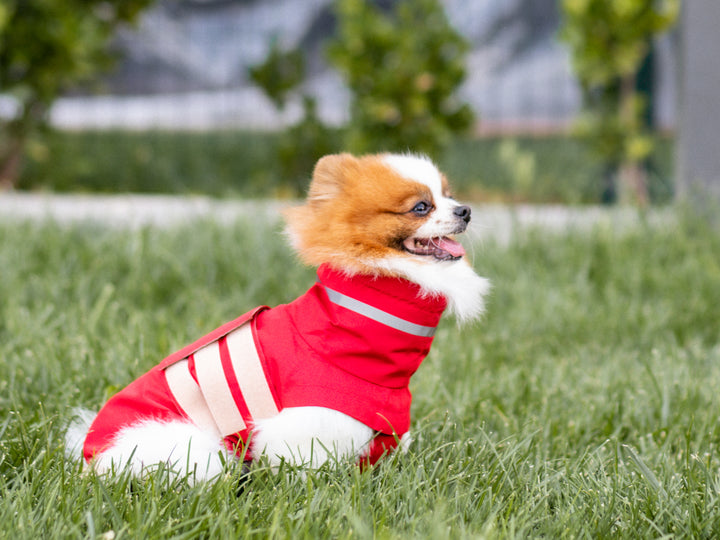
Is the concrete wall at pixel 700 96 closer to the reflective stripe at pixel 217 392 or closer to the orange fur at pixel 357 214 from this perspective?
the orange fur at pixel 357 214

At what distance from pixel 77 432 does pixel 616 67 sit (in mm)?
5864

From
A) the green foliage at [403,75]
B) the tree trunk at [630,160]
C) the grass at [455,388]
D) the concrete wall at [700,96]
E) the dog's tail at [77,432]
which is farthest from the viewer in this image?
the tree trunk at [630,160]

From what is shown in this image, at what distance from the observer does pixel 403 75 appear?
6531 mm

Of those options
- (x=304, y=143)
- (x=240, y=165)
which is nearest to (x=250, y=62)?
(x=240, y=165)

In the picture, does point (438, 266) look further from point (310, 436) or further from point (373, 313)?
point (310, 436)

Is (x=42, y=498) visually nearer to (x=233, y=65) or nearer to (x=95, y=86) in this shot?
(x=95, y=86)

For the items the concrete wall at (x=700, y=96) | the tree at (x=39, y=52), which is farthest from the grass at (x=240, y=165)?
the concrete wall at (x=700, y=96)

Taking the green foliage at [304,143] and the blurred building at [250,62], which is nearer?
the green foliage at [304,143]

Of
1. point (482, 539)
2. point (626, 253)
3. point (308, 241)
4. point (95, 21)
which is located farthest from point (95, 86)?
point (482, 539)

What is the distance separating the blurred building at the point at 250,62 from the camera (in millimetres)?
8766

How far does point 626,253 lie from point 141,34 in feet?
21.9

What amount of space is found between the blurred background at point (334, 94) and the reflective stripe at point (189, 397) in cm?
368

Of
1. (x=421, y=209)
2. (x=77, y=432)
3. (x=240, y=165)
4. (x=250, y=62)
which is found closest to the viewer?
(x=421, y=209)

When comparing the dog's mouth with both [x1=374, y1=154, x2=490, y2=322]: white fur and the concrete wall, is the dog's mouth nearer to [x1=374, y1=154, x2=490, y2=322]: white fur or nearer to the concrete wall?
[x1=374, y1=154, x2=490, y2=322]: white fur
